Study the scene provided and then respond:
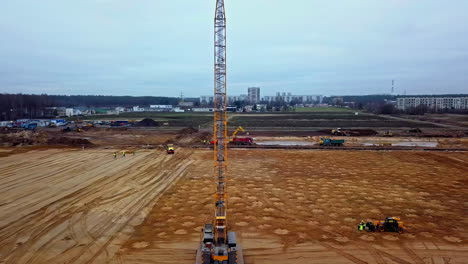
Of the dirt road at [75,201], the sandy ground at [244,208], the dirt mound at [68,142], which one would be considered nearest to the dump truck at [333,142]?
the sandy ground at [244,208]

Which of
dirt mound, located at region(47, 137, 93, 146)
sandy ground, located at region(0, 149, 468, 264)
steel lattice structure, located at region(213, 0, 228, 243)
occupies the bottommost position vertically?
sandy ground, located at region(0, 149, 468, 264)

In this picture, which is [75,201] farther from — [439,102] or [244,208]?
[439,102]

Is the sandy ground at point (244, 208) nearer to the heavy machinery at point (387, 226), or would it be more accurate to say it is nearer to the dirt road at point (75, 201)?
the dirt road at point (75, 201)

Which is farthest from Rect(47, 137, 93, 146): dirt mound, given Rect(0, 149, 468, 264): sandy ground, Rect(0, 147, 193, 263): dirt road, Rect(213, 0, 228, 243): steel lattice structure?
Rect(213, 0, 228, 243): steel lattice structure

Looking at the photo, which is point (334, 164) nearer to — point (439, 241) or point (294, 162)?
point (294, 162)

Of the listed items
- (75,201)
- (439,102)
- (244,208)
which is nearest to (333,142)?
(244,208)

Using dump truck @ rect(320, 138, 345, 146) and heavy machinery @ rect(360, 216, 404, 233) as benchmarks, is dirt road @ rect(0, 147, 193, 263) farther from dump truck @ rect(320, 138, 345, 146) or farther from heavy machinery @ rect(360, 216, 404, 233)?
dump truck @ rect(320, 138, 345, 146)
